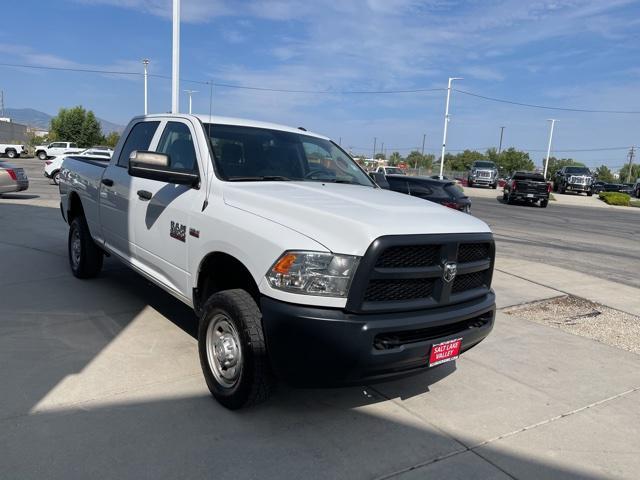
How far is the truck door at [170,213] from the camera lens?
389 centimetres

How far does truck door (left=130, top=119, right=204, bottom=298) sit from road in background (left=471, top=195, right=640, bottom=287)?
769 centimetres

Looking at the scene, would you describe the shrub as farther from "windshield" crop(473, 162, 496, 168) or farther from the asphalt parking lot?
the asphalt parking lot

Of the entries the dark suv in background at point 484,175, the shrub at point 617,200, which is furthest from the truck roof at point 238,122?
the dark suv in background at point 484,175

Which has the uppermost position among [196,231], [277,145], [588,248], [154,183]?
[277,145]

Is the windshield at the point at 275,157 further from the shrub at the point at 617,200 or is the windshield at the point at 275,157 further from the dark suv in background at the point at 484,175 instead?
the dark suv in background at the point at 484,175

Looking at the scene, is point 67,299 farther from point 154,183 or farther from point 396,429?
point 396,429

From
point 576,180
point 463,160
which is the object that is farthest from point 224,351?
point 463,160

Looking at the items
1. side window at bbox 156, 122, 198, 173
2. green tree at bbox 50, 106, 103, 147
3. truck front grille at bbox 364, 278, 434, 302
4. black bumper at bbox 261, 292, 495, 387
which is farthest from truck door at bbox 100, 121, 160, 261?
green tree at bbox 50, 106, 103, 147

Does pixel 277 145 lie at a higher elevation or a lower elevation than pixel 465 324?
higher

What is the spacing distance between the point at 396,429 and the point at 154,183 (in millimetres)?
2774

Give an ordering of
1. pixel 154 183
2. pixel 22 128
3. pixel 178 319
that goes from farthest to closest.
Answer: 1. pixel 22 128
2. pixel 178 319
3. pixel 154 183

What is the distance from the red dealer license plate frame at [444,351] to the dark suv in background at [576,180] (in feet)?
127

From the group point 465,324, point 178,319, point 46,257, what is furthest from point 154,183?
point 46,257

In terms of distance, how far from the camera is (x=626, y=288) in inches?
317
